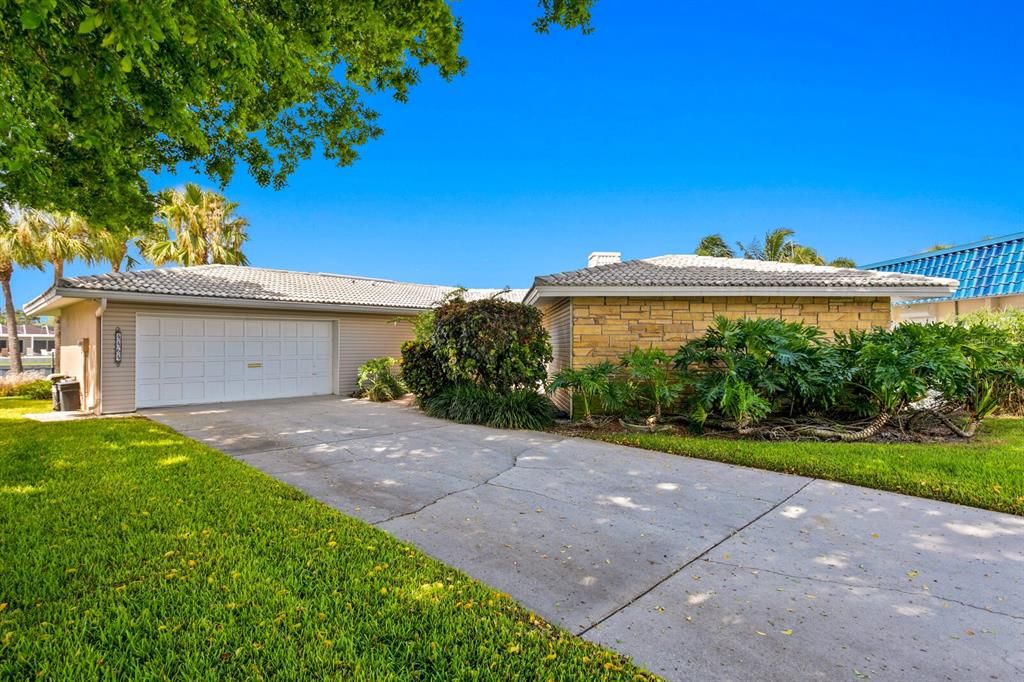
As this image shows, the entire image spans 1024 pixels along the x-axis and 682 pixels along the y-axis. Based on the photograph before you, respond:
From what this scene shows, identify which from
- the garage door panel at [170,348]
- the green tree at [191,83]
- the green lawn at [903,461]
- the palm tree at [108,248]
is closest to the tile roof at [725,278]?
the green lawn at [903,461]

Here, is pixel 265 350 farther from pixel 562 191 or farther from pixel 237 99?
pixel 562 191

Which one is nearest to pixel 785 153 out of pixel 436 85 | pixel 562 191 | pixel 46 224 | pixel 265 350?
pixel 562 191

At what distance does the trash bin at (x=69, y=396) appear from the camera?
11.5 metres

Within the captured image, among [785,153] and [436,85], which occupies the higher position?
[785,153]

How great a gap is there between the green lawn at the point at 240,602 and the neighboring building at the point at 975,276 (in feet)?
57.1

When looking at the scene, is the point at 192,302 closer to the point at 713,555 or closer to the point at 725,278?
the point at 725,278

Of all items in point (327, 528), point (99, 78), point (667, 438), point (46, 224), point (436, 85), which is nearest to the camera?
point (99, 78)

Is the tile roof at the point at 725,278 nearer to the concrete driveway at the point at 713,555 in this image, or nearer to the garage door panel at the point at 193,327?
Answer: the concrete driveway at the point at 713,555

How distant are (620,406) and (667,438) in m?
1.08

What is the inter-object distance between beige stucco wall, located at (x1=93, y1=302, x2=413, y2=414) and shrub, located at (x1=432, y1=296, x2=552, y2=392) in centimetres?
586

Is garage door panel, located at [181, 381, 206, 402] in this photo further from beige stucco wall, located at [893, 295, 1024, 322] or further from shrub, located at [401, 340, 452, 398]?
beige stucco wall, located at [893, 295, 1024, 322]

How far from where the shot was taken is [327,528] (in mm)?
3811

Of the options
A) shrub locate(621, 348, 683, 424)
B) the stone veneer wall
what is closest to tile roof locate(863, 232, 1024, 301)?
the stone veneer wall

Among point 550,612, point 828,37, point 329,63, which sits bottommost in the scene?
point 550,612
